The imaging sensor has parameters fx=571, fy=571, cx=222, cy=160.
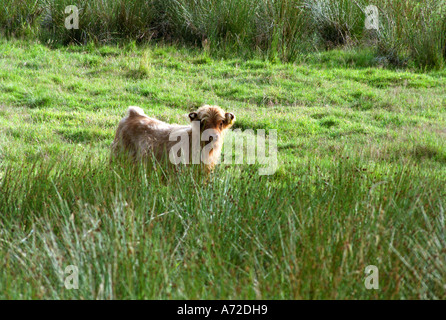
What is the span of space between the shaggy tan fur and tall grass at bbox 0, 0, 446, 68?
5.68 meters

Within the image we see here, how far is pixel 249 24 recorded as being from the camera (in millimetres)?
11680

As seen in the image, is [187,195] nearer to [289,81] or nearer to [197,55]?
[289,81]

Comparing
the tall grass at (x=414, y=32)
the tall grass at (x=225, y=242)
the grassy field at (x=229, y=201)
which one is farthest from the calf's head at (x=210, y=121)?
the tall grass at (x=414, y=32)

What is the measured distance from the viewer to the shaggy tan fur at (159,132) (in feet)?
17.4

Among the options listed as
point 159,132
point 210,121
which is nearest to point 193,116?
point 210,121

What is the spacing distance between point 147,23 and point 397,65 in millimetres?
5229

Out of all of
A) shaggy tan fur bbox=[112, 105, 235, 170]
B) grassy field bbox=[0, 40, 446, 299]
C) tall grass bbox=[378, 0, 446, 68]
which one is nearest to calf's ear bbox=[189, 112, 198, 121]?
shaggy tan fur bbox=[112, 105, 235, 170]

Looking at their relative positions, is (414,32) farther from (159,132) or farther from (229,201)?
(229,201)

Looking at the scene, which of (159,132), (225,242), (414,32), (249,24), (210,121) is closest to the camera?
(225,242)

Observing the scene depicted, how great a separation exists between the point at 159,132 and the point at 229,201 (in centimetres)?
189

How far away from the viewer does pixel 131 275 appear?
2814mm

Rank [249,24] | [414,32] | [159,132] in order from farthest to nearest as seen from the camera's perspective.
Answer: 1. [249,24]
2. [414,32]
3. [159,132]

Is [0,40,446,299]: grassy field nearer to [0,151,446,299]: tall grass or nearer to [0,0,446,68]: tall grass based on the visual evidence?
[0,151,446,299]: tall grass

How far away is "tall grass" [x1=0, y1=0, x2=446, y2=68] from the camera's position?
36.6 ft
